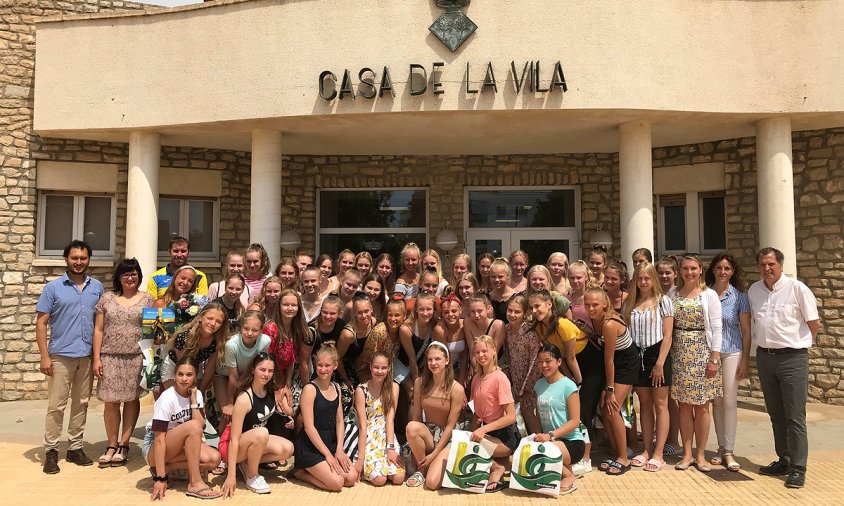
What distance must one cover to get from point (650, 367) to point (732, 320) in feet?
2.65

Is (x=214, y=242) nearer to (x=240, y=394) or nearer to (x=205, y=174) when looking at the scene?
(x=205, y=174)

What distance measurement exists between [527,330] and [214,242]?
5.76 m

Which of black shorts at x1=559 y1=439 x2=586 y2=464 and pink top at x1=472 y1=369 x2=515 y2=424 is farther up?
pink top at x1=472 y1=369 x2=515 y2=424

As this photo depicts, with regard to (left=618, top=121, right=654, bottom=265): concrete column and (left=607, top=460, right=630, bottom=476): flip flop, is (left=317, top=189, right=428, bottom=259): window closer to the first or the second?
(left=618, top=121, right=654, bottom=265): concrete column

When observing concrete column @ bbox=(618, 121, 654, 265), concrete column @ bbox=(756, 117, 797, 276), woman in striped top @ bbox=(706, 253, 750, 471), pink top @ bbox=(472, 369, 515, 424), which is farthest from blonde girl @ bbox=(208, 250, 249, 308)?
concrete column @ bbox=(756, 117, 797, 276)

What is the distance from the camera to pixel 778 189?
6.86m

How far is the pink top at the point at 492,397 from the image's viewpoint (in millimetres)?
4191

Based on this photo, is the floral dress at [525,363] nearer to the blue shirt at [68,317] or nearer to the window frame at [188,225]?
Result: the blue shirt at [68,317]

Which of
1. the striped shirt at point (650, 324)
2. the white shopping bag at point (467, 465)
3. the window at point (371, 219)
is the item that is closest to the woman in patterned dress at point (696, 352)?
the striped shirt at point (650, 324)

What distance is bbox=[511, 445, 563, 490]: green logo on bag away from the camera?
397 centimetres

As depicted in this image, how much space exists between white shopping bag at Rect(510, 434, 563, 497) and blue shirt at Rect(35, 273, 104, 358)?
3561 mm

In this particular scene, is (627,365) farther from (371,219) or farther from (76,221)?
(76,221)

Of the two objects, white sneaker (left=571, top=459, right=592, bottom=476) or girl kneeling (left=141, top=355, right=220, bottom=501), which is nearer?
girl kneeling (left=141, top=355, right=220, bottom=501)

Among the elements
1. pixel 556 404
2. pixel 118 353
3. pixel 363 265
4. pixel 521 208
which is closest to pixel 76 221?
pixel 118 353
